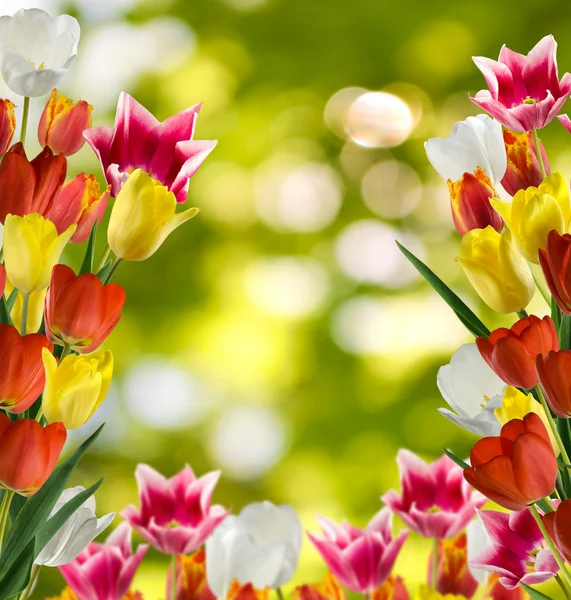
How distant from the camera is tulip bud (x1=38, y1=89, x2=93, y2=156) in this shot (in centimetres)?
38

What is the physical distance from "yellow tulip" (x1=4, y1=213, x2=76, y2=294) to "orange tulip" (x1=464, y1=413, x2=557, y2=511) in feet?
0.58

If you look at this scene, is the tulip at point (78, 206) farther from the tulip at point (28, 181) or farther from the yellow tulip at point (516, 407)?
the yellow tulip at point (516, 407)

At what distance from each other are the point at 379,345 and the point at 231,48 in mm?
915

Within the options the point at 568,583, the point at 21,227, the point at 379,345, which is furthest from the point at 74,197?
the point at 379,345

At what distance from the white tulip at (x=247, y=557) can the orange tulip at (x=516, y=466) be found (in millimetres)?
231

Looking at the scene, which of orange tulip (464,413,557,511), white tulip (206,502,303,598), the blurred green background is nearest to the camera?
orange tulip (464,413,557,511)

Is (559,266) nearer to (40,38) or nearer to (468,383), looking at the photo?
(468,383)

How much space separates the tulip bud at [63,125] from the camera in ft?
1.24

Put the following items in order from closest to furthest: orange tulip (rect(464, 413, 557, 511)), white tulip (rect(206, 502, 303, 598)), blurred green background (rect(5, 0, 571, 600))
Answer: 1. orange tulip (rect(464, 413, 557, 511))
2. white tulip (rect(206, 502, 303, 598))
3. blurred green background (rect(5, 0, 571, 600))

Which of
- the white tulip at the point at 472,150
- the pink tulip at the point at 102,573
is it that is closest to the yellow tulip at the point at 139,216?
the white tulip at the point at 472,150

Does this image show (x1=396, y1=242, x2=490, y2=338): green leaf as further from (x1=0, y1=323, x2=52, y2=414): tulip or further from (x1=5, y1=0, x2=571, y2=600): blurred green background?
(x1=5, y1=0, x2=571, y2=600): blurred green background

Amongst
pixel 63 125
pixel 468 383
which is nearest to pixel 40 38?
pixel 63 125

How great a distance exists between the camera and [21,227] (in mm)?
316

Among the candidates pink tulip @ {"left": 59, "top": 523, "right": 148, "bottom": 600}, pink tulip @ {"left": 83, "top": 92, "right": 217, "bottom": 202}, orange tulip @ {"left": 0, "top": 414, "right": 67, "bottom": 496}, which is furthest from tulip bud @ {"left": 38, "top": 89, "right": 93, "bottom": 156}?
pink tulip @ {"left": 59, "top": 523, "right": 148, "bottom": 600}
